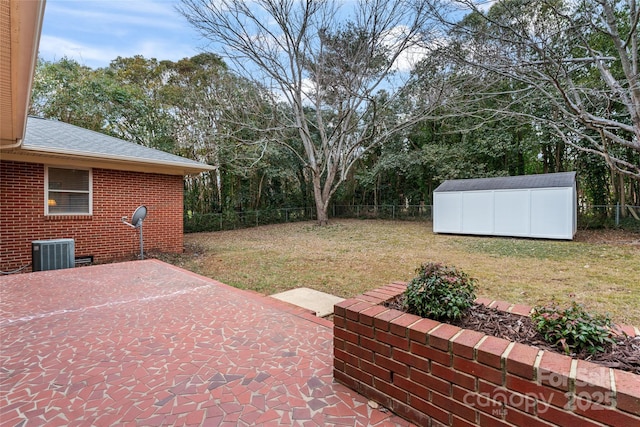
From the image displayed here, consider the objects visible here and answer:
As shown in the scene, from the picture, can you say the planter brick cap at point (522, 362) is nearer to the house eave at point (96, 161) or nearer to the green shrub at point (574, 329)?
the green shrub at point (574, 329)

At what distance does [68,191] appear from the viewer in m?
6.66

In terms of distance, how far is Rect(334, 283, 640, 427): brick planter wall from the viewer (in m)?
1.11

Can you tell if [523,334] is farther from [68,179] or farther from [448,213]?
[448,213]

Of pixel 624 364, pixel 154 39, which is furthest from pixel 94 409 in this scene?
→ pixel 154 39

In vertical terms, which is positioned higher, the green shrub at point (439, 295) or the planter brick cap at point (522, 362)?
the green shrub at point (439, 295)

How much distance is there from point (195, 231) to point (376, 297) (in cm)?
1291

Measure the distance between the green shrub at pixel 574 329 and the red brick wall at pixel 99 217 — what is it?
838 cm

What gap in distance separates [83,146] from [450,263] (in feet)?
28.6

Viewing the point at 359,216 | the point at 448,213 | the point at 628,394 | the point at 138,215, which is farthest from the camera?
the point at 359,216

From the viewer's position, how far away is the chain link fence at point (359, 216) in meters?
11.9

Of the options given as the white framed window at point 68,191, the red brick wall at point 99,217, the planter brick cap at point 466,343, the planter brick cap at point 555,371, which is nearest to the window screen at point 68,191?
the white framed window at point 68,191

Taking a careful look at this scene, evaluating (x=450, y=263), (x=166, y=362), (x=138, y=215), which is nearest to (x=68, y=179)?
(x=138, y=215)

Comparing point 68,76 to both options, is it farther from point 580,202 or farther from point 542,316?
point 580,202

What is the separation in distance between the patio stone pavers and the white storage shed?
1007cm
